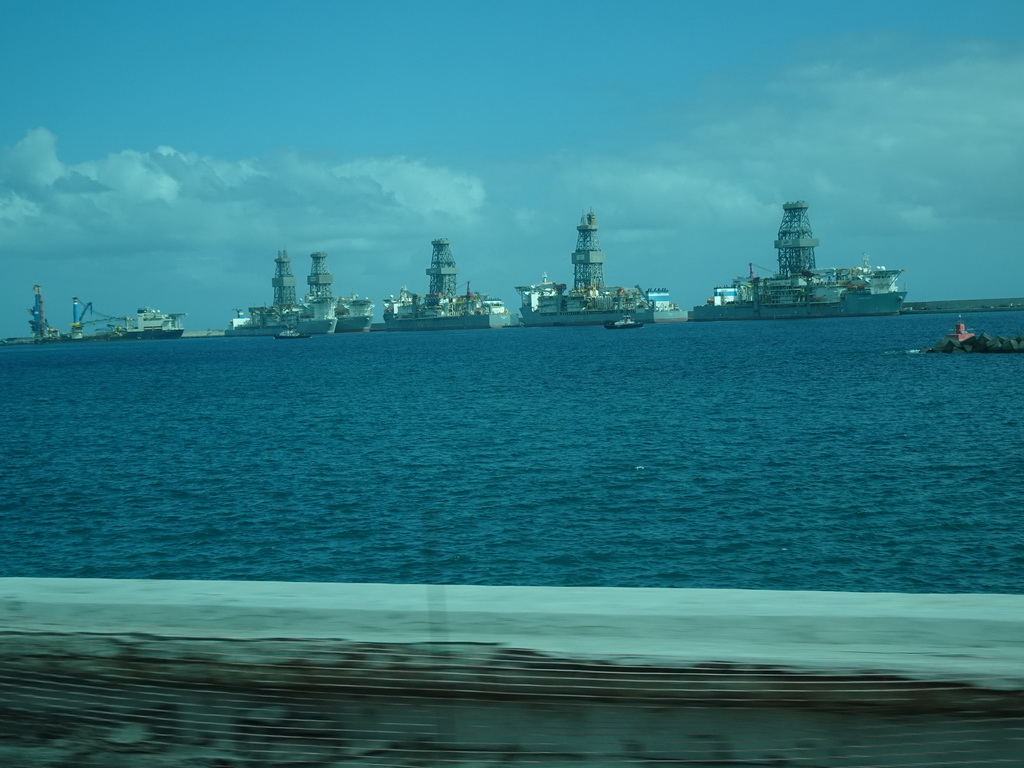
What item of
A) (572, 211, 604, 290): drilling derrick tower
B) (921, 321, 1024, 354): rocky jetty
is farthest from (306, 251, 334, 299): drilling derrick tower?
(921, 321, 1024, 354): rocky jetty

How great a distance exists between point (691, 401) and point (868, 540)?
1826cm

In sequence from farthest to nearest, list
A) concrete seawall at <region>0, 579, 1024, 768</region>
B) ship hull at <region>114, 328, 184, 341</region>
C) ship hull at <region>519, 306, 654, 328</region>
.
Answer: ship hull at <region>114, 328, 184, 341</region> → ship hull at <region>519, 306, 654, 328</region> → concrete seawall at <region>0, 579, 1024, 768</region>

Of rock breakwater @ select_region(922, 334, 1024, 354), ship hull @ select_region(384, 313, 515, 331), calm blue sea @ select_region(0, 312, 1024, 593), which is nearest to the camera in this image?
calm blue sea @ select_region(0, 312, 1024, 593)

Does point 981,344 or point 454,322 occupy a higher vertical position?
point 454,322

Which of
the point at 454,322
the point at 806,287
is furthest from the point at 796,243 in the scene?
the point at 454,322

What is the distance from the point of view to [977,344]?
47.4m

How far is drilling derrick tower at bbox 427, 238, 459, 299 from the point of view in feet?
479

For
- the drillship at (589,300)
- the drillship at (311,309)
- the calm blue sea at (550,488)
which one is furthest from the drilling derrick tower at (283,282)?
the calm blue sea at (550,488)

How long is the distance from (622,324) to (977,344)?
228 feet

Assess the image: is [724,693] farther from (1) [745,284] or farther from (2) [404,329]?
(2) [404,329]

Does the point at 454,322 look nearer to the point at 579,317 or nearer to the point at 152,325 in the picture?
the point at 579,317

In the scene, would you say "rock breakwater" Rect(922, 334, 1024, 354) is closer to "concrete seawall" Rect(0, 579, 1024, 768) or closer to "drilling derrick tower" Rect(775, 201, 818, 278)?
"concrete seawall" Rect(0, 579, 1024, 768)

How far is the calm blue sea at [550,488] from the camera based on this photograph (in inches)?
454

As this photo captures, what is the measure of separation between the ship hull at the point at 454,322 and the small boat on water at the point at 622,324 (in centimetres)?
2221
